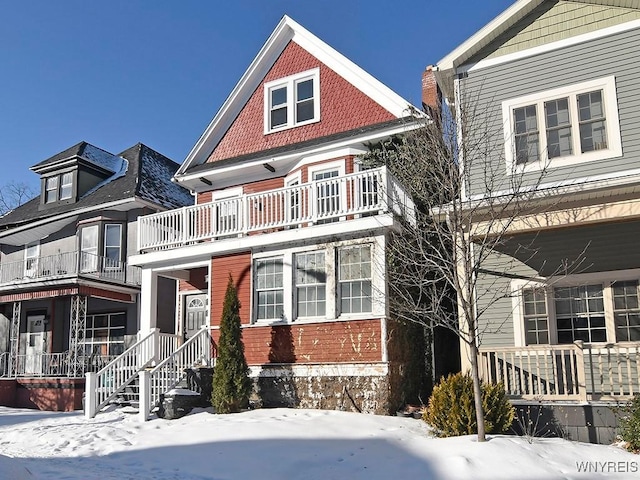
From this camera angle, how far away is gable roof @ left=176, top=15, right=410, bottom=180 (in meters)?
17.1

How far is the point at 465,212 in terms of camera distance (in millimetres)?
11164

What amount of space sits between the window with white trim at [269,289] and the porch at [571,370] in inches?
206

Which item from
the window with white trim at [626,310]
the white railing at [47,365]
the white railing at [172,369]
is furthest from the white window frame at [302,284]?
the white railing at [47,365]

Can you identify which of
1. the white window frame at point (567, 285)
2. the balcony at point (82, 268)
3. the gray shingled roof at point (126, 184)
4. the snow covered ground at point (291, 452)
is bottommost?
the snow covered ground at point (291, 452)

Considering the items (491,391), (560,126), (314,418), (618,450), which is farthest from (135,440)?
(560,126)

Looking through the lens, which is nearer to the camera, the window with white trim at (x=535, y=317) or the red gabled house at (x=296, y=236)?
the window with white trim at (x=535, y=317)

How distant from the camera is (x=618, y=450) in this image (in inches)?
376

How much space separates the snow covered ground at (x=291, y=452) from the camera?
8648 millimetres

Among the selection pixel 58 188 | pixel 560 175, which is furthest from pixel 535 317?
pixel 58 188

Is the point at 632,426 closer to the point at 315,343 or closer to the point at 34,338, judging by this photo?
the point at 315,343

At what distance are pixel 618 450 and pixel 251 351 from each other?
8.29m

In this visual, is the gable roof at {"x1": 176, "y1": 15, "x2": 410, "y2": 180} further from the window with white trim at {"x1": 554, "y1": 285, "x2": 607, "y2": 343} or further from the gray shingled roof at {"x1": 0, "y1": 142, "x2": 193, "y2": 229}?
the window with white trim at {"x1": 554, "y1": 285, "x2": 607, "y2": 343}

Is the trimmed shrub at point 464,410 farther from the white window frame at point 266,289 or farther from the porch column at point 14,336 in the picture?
the porch column at point 14,336

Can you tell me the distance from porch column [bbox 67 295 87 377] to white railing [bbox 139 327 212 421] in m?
6.33
